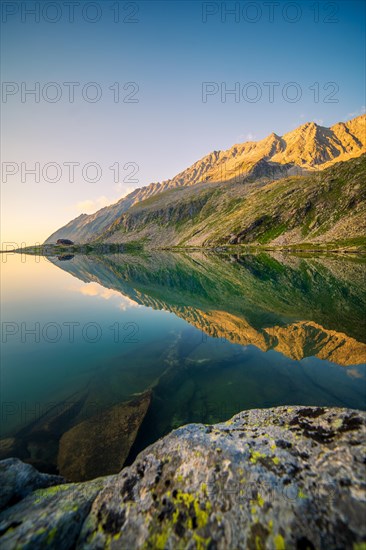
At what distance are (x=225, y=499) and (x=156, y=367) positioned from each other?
17465mm

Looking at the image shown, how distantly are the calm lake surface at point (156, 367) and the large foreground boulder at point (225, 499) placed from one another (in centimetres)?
546

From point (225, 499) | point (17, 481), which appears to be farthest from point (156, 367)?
point (225, 499)

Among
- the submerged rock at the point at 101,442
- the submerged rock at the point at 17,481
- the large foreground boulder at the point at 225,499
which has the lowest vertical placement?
the submerged rock at the point at 101,442

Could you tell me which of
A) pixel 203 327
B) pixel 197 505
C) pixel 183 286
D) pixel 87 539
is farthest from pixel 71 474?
pixel 183 286

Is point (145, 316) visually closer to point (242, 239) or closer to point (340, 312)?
point (340, 312)

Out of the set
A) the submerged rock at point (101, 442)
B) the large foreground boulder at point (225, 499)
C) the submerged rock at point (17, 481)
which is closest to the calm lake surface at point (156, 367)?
the submerged rock at point (101, 442)

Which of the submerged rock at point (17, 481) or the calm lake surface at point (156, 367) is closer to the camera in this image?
the submerged rock at point (17, 481)

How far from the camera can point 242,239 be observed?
187m

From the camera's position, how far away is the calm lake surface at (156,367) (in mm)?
14383

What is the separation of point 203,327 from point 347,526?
28271 millimetres

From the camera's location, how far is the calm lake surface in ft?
47.2

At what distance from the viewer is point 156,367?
22.7 metres

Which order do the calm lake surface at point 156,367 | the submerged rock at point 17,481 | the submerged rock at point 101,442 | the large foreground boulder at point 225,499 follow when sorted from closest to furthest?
the large foreground boulder at point 225,499 < the submerged rock at point 17,481 < the submerged rock at point 101,442 < the calm lake surface at point 156,367

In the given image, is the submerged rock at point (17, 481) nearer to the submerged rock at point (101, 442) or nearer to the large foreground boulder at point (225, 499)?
the large foreground boulder at point (225, 499)
